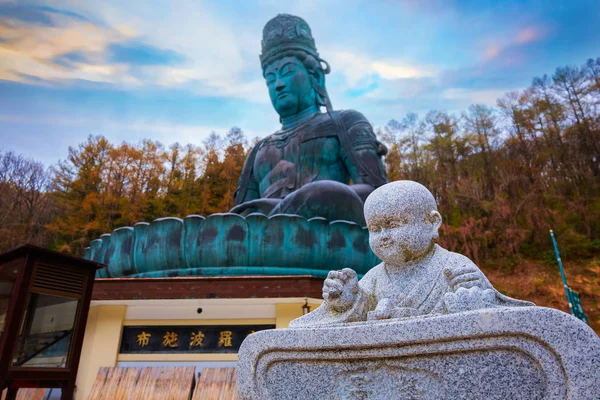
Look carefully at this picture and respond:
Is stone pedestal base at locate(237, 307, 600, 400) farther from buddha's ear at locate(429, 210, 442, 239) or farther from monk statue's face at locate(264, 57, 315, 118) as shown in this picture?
monk statue's face at locate(264, 57, 315, 118)

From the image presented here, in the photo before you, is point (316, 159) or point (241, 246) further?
point (316, 159)

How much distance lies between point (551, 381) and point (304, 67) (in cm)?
553

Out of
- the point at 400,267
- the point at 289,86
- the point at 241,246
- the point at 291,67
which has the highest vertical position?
the point at 291,67

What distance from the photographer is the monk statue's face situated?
6066 millimetres

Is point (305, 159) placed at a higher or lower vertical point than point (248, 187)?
higher

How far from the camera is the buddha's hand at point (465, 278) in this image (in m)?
1.57

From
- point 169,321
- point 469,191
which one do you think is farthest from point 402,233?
point 469,191

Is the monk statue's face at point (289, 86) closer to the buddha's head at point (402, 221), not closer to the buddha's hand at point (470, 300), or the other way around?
the buddha's head at point (402, 221)

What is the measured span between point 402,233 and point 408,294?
24 cm

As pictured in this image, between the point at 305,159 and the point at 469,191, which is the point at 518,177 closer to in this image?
the point at 469,191

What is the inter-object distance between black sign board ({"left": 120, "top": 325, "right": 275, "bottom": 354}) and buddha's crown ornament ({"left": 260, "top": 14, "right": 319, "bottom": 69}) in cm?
400

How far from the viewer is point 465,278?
1.59 metres

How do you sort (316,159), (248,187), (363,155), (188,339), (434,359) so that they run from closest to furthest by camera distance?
(434,359) → (188,339) → (363,155) → (316,159) → (248,187)

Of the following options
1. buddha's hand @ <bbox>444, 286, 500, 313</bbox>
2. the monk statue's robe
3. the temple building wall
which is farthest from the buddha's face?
the monk statue's robe
